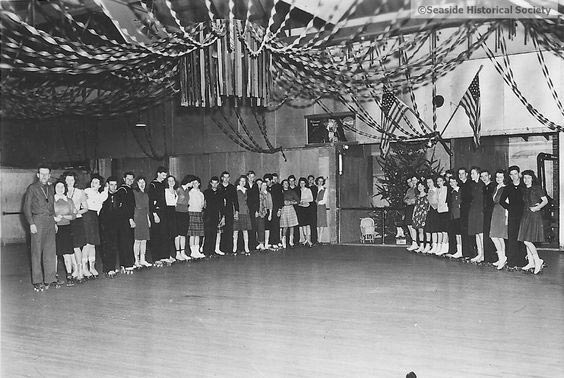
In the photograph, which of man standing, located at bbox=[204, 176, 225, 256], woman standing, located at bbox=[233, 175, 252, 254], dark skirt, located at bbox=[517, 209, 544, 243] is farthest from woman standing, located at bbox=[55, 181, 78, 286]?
dark skirt, located at bbox=[517, 209, 544, 243]

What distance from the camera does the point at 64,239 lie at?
7160 millimetres

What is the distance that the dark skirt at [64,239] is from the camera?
712 centimetres

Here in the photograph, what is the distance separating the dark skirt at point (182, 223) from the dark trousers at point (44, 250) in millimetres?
2639

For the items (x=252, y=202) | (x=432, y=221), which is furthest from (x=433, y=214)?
(x=252, y=202)

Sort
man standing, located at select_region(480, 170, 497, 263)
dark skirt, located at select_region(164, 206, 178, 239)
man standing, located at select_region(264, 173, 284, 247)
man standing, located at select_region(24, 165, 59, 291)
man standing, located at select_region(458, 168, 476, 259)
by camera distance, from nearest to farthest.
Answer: man standing, located at select_region(24, 165, 59, 291)
man standing, located at select_region(480, 170, 497, 263)
man standing, located at select_region(458, 168, 476, 259)
dark skirt, located at select_region(164, 206, 178, 239)
man standing, located at select_region(264, 173, 284, 247)

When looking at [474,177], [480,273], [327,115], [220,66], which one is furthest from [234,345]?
[327,115]

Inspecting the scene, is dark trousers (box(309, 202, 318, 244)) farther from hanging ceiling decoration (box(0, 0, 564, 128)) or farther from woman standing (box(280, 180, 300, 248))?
hanging ceiling decoration (box(0, 0, 564, 128))

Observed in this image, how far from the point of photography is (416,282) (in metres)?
7.04

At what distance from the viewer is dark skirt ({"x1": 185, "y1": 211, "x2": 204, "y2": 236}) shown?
31.1 ft

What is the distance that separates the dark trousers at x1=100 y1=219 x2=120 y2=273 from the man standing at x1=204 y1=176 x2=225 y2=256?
7.47 feet

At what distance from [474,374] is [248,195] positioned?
7.50 metres

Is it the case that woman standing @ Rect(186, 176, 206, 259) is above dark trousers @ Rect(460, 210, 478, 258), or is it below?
above

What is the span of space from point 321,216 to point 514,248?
4977 millimetres

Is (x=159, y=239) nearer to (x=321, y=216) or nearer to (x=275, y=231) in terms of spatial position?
(x=275, y=231)
